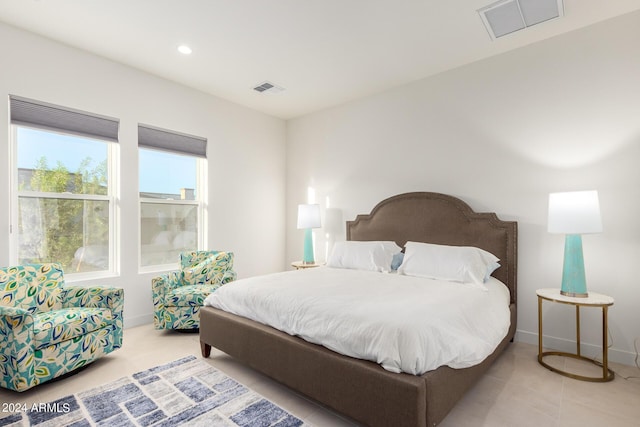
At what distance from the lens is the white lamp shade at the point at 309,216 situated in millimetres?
4363

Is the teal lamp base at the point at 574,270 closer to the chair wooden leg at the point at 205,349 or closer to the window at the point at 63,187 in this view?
the chair wooden leg at the point at 205,349

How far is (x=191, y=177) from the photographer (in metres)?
4.21

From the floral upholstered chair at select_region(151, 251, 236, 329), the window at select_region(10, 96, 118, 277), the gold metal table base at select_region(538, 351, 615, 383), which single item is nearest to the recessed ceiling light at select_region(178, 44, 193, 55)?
the window at select_region(10, 96, 118, 277)

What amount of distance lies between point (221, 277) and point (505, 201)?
10.3 ft

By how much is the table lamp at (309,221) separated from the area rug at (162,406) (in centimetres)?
222

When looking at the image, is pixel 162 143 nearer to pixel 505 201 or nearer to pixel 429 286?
pixel 429 286

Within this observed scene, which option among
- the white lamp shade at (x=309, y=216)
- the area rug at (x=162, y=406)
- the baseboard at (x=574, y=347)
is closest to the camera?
the area rug at (x=162, y=406)

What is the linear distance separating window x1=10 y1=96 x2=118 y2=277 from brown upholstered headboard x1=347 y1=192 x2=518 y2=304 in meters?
2.90

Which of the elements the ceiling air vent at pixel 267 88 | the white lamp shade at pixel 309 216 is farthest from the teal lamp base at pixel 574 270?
the ceiling air vent at pixel 267 88

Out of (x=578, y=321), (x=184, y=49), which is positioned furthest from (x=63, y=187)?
(x=578, y=321)

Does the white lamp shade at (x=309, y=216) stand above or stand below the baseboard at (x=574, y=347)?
above

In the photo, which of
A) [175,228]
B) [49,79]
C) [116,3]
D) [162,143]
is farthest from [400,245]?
[49,79]

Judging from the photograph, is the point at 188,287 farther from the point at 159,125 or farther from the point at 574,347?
the point at 574,347

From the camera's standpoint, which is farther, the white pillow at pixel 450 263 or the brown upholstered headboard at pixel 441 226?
the brown upholstered headboard at pixel 441 226
